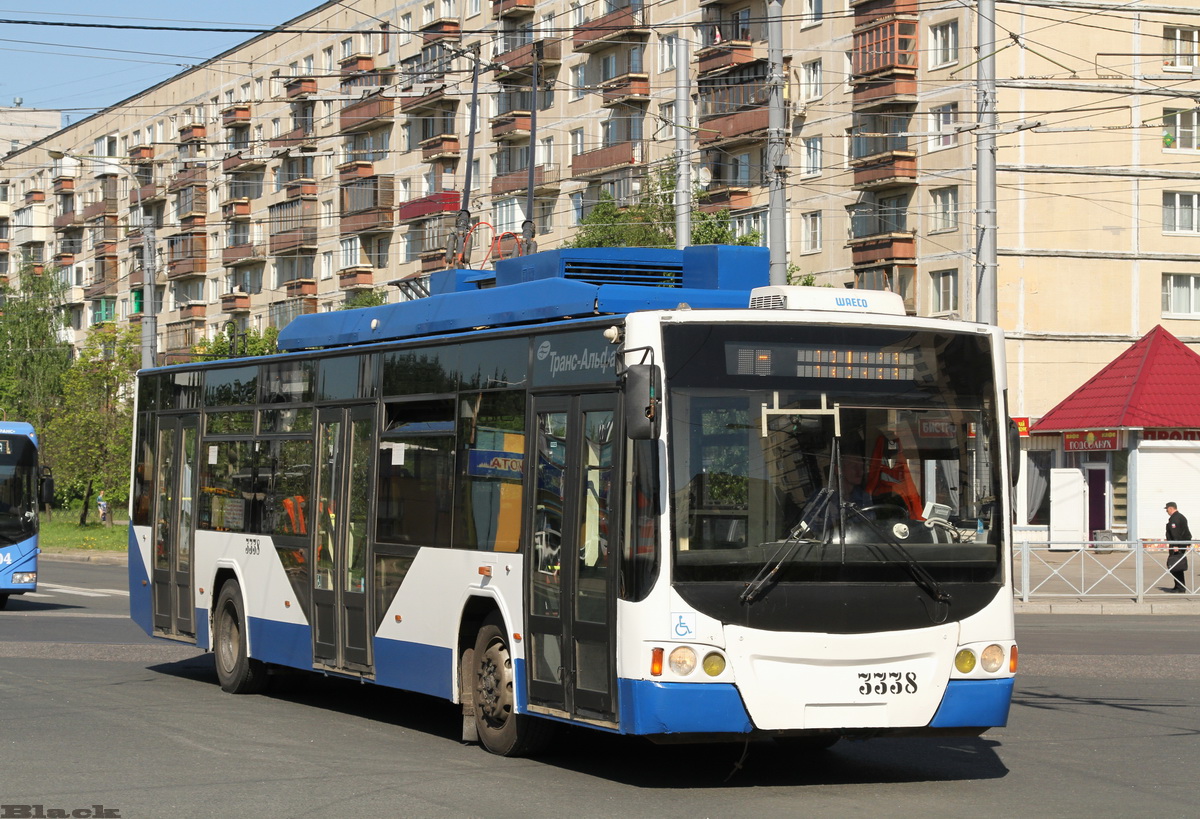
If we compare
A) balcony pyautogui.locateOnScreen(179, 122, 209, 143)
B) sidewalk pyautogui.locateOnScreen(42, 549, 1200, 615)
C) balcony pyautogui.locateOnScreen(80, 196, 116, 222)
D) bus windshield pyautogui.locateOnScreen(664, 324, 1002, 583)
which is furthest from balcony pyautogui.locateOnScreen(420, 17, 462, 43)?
bus windshield pyautogui.locateOnScreen(664, 324, 1002, 583)

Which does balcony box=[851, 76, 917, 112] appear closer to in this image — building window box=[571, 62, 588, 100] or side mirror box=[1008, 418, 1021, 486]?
building window box=[571, 62, 588, 100]

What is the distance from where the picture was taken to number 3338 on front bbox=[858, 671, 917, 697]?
920cm

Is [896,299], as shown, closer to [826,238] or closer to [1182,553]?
[1182,553]

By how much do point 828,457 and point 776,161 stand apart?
44.6 ft

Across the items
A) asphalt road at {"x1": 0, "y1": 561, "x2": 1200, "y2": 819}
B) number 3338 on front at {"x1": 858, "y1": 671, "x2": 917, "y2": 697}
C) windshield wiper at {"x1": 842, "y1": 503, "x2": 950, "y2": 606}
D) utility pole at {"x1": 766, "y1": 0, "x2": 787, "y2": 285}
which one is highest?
utility pole at {"x1": 766, "y1": 0, "x2": 787, "y2": 285}

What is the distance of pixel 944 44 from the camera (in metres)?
48.8

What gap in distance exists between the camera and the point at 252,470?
1417 cm

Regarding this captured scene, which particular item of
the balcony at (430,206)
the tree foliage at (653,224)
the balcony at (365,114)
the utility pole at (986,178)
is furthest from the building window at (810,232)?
the utility pole at (986,178)

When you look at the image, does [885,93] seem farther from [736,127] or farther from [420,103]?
[420,103]

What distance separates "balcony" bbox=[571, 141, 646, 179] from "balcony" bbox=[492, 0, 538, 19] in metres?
6.47

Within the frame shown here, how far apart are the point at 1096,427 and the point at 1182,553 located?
17281 millimetres

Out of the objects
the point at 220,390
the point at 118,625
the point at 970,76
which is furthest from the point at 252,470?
the point at 970,76

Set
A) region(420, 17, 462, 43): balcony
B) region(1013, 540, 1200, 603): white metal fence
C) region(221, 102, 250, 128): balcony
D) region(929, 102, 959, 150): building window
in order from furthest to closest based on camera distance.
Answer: region(221, 102, 250, 128): balcony
region(420, 17, 462, 43): balcony
region(929, 102, 959, 150): building window
region(1013, 540, 1200, 603): white metal fence

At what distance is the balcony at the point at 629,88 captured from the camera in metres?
57.5
